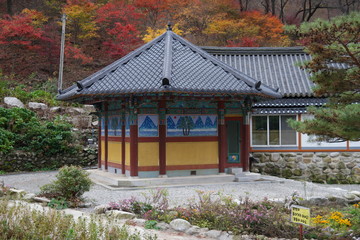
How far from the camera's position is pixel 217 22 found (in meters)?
30.6

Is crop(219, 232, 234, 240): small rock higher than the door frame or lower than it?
lower

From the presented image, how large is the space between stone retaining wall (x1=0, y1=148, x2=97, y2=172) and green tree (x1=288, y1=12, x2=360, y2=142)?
1430 cm

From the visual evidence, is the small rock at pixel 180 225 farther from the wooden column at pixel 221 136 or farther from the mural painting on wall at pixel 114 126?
→ the mural painting on wall at pixel 114 126

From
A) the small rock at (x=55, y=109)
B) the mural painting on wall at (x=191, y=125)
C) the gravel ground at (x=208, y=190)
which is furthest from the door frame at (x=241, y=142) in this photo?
→ the small rock at (x=55, y=109)

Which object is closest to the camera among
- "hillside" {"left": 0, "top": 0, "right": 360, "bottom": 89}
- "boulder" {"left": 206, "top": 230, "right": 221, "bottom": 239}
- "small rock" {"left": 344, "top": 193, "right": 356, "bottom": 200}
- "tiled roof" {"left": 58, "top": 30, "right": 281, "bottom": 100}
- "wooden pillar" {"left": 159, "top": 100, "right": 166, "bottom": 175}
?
"boulder" {"left": 206, "top": 230, "right": 221, "bottom": 239}

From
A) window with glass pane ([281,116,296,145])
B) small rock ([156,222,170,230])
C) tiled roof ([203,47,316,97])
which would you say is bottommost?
small rock ([156,222,170,230])

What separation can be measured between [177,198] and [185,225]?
351 centimetres

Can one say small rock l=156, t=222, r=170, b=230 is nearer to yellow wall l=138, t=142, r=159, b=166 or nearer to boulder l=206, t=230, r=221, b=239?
boulder l=206, t=230, r=221, b=239

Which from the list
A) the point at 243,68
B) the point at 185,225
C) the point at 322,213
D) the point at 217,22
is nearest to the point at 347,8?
the point at 217,22

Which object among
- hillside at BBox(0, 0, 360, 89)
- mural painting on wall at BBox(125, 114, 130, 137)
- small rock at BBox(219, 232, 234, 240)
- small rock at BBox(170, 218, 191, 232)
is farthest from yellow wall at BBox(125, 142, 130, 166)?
hillside at BBox(0, 0, 360, 89)

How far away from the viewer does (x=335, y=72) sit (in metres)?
8.17

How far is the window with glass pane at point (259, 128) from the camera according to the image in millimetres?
19203

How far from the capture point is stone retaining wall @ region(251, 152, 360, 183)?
1861cm

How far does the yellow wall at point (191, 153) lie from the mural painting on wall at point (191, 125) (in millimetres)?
364
